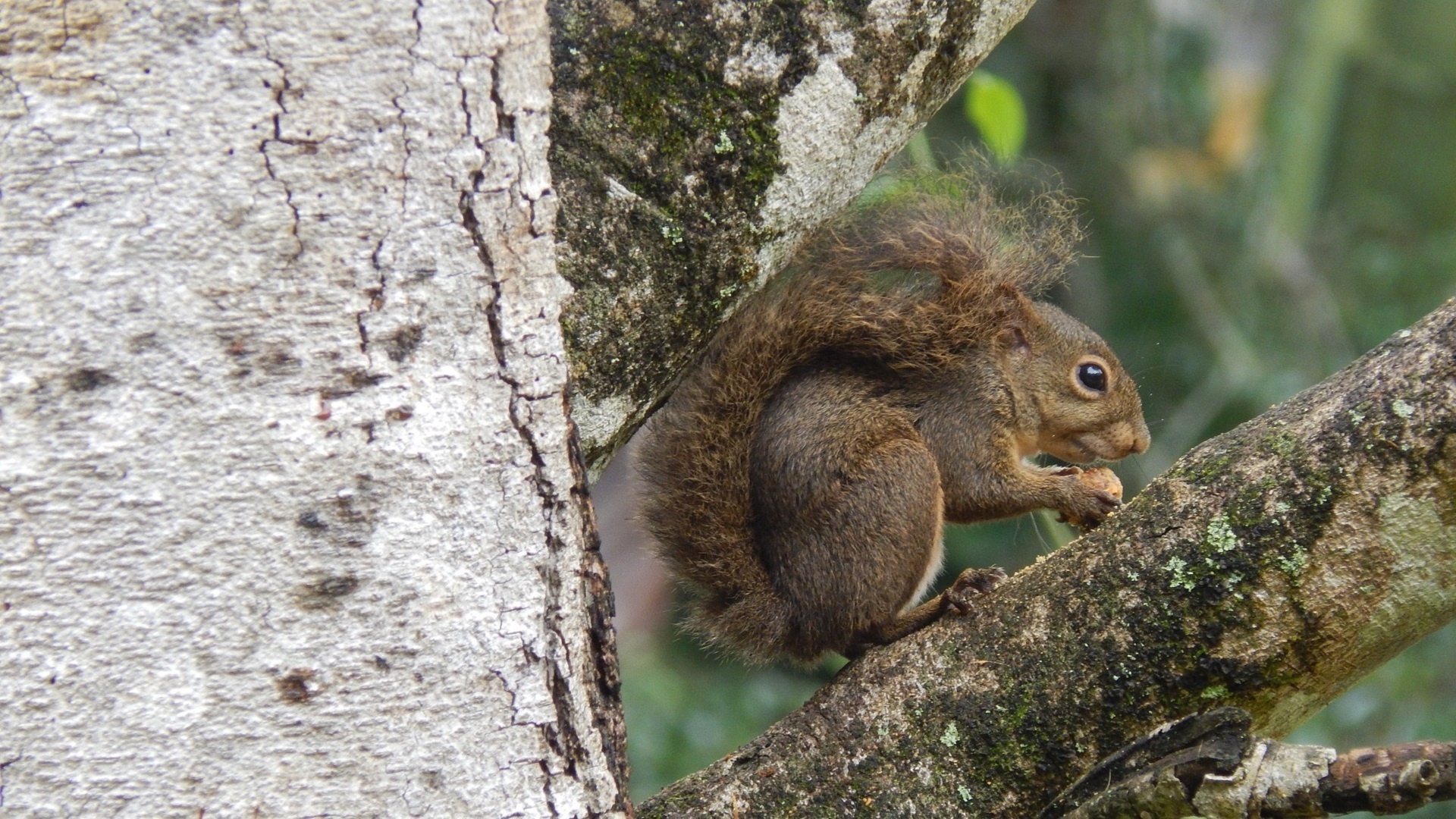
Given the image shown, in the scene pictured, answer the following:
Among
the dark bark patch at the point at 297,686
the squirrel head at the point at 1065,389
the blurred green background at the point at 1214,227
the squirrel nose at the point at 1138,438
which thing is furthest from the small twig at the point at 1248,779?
the blurred green background at the point at 1214,227

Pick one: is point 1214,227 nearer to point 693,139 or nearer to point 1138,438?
point 1138,438

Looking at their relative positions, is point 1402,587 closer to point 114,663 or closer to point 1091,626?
point 1091,626

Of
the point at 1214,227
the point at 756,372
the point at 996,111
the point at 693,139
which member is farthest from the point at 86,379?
the point at 1214,227

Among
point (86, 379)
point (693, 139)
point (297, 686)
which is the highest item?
point (693, 139)

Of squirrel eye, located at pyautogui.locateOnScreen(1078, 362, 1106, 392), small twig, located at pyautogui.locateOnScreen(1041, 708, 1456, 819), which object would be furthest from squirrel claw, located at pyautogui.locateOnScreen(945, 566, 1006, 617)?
squirrel eye, located at pyautogui.locateOnScreen(1078, 362, 1106, 392)

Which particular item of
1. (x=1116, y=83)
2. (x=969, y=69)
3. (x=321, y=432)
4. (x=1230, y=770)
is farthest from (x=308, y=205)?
(x=1116, y=83)
